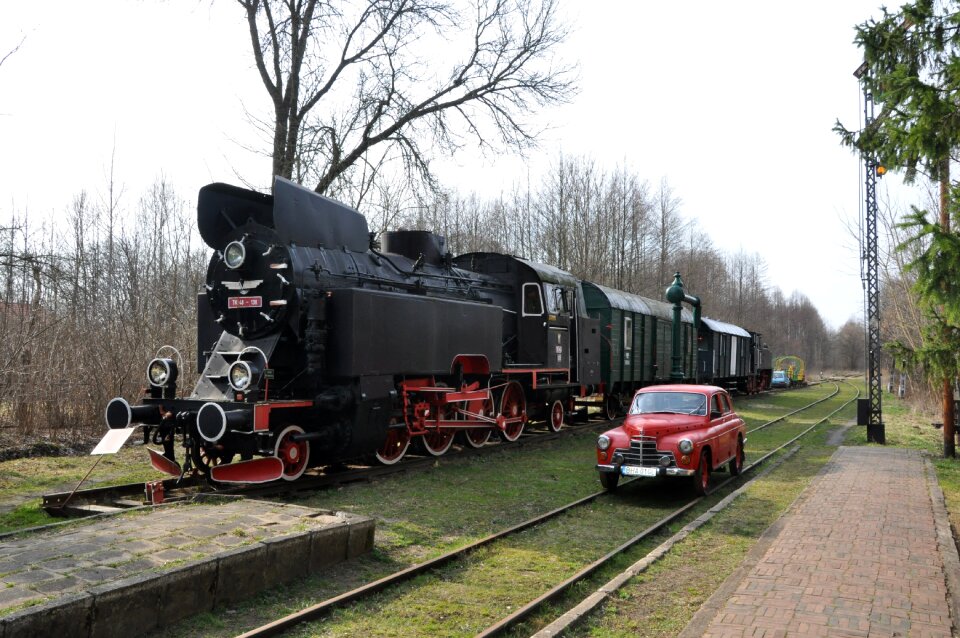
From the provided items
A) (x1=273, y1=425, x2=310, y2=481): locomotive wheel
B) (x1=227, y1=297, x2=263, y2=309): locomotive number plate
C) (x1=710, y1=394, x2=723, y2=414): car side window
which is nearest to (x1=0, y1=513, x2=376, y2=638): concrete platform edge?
(x1=273, y1=425, x2=310, y2=481): locomotive wheel

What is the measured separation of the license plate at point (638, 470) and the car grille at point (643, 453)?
60mm

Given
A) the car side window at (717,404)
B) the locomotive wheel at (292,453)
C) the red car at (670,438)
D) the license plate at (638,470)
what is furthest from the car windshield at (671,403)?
the locomotive wheel at (292,453)

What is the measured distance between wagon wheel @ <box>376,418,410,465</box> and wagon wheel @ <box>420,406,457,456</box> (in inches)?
21.7

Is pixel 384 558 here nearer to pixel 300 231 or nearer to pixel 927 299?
pixel 300 231

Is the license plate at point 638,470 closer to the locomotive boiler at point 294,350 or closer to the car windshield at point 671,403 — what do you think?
the car windshield at point 671,403

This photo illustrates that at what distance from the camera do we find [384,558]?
6230 millimetres

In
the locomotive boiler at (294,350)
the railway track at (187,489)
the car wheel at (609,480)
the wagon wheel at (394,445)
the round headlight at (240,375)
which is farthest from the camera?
the wagon wheel at (394,445)

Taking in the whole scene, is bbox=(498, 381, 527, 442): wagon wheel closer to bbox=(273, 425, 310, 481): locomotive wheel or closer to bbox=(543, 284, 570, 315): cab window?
bbox=(543, 284, 570, 315): cab window

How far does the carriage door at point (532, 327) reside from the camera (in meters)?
13.7

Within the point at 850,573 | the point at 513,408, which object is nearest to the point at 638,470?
the point at 850,573

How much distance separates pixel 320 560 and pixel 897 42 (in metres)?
10.0

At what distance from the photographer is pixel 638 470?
8.81m

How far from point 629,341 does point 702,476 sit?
10380mm

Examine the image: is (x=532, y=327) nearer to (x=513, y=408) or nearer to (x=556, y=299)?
(x=556, y=299)
